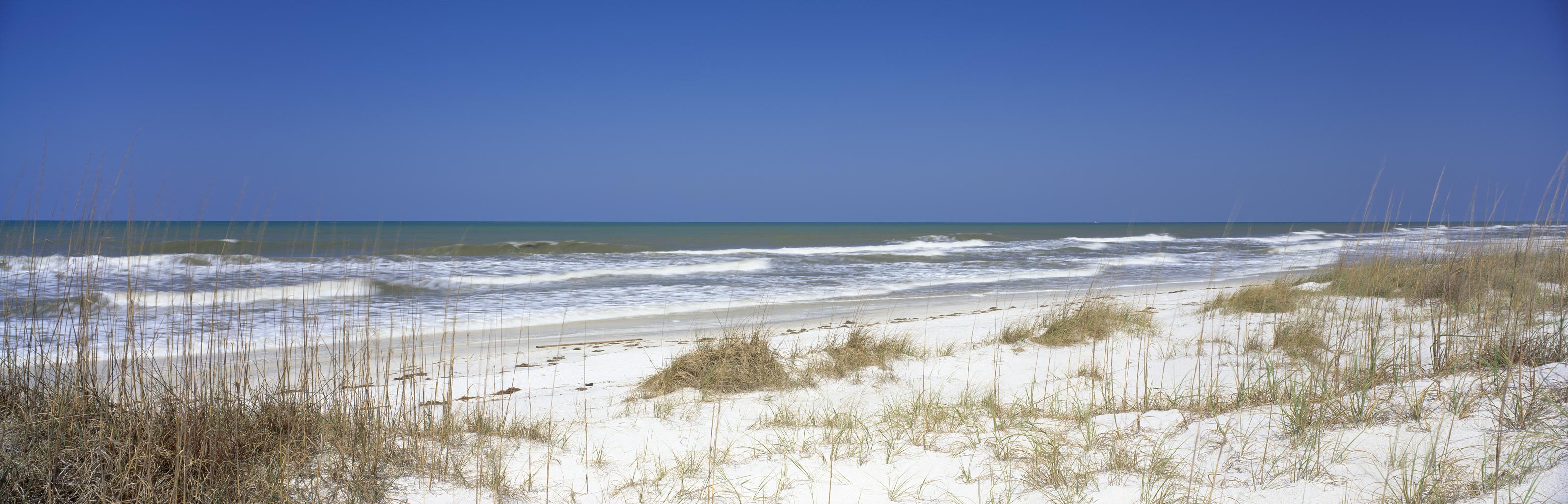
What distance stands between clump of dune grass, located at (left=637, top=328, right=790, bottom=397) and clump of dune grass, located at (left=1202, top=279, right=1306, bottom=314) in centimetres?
472

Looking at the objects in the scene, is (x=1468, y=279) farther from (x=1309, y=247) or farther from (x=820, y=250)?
(x=1309, y=247)

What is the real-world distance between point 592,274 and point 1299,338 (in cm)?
1383

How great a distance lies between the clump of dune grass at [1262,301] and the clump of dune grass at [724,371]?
472cm

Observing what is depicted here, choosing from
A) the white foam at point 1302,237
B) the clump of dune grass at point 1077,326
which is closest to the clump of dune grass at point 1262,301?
the clump of dune grass at point 1077,326

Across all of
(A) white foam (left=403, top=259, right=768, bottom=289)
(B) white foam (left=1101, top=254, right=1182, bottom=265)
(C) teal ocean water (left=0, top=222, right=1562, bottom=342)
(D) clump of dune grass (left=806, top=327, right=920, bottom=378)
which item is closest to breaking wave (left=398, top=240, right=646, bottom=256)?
(C) teal ocean water (left=0, top=222, right=1562, bottom=342)

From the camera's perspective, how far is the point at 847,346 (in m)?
5.65

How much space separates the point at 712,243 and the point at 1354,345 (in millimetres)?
32319

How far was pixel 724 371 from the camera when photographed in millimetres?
4848

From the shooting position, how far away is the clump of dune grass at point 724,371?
480 centimetres

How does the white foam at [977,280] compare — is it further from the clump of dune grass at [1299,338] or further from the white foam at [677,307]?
the clump of dune grass at [1299,338]

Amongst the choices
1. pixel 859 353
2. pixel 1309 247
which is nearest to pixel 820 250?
pixel 1309 247

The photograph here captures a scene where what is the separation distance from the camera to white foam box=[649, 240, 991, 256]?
81.6 ft

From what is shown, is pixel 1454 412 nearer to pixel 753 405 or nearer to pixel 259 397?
pixel 753 405

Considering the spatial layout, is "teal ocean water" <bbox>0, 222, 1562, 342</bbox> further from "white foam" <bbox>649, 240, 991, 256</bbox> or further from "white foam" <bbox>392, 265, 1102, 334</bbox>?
"white foam" <bbox>649, 240, 991, 256</bbox>
